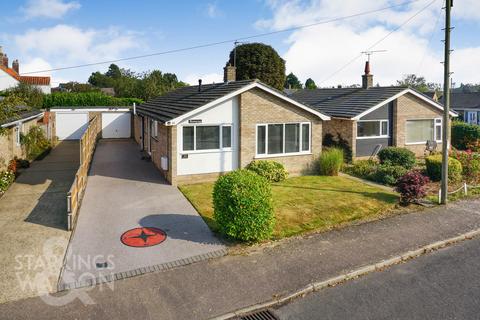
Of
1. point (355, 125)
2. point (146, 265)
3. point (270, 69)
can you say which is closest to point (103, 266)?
point (146, 265)

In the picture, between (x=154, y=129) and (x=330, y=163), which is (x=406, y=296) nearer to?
(x=330, y=163)

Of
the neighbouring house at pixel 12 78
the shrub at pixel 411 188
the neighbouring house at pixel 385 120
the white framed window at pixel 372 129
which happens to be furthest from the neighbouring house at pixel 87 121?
the shrub at pixel 411 188

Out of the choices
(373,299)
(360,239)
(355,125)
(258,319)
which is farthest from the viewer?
(355,125)

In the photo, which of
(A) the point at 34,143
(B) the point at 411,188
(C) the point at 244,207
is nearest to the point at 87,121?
(A) the point at 34,143

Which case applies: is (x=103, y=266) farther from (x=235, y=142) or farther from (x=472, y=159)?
(x=472, y=159)

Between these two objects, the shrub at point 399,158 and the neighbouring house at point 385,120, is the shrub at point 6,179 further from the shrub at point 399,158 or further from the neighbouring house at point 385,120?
the shrub at point 399,158

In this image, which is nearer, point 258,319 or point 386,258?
point 258,319

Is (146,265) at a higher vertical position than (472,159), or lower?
lower
